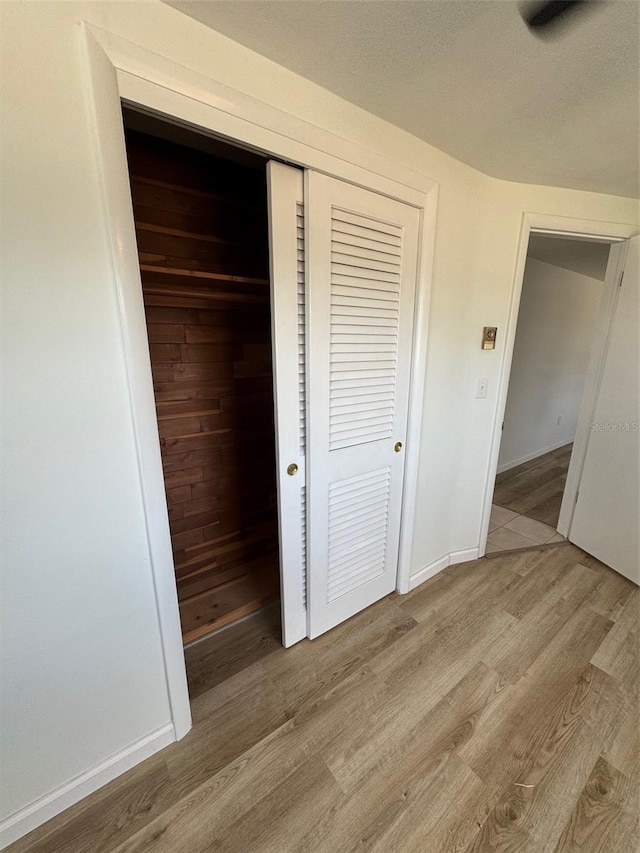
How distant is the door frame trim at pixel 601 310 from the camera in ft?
5.82

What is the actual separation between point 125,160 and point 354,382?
99cm

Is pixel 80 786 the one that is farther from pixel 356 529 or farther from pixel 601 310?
pixel 601 310

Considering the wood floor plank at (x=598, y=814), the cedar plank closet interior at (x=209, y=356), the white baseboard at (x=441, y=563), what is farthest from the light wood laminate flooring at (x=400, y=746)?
the cedar plank closet interior at (x=209, y=356)

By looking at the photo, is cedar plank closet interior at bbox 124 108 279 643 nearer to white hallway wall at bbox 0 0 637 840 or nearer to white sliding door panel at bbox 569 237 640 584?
white hallway wall at bbox 0 0 637 840

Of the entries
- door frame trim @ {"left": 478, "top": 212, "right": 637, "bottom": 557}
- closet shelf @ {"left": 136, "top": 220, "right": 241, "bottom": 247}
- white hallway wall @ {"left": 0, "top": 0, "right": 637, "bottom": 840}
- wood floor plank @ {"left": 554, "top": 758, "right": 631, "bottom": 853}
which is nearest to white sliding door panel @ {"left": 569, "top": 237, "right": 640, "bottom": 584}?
door frame trim @ {"left": 478, "top": 212, "right": 637, "bottom": 557}

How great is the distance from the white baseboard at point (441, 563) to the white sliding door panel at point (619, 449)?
2.66 feet

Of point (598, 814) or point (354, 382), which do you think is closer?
point (598, 814)

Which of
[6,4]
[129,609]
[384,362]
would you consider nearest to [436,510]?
[384,362]

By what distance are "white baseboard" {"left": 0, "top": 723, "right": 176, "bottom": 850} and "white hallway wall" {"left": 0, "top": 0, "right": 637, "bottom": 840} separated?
1.2 inches

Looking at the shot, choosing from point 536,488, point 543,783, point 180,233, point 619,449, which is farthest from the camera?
point 536,488

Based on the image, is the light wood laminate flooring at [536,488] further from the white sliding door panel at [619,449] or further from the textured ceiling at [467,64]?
the textured ceiling at [467,64]

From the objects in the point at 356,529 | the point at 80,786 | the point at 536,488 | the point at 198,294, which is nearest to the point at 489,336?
the point at 356,529

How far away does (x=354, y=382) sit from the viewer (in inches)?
56.2

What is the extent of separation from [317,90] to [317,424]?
1110 millimetres
